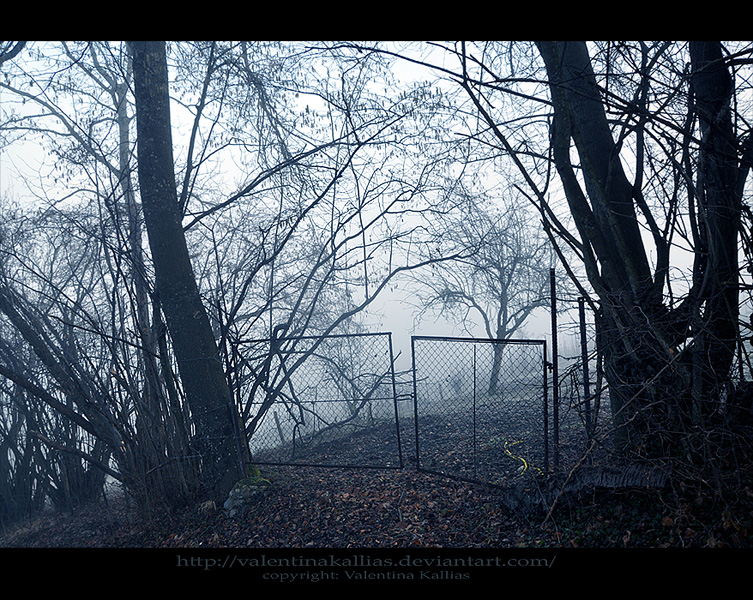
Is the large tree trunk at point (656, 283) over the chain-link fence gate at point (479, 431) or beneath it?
over

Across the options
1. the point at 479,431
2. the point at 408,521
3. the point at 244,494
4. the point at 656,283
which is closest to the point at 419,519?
the point at 408,521

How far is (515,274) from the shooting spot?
14.6 meters

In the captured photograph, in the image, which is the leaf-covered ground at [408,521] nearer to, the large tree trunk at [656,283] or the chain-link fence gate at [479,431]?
the chain-link fence gate at [479,431]

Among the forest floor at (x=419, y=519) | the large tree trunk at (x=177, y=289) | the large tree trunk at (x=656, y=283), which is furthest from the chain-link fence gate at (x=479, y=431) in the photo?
the large tree trunk at (x=177, y=289)

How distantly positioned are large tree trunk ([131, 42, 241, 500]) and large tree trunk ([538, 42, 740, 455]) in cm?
410

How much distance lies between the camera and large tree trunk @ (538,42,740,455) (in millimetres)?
3559

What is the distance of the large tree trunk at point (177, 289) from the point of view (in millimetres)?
5578

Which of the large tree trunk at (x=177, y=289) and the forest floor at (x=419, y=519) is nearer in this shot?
the forest floor at (x=419, y=519)

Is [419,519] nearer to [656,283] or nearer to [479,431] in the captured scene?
[479,431]

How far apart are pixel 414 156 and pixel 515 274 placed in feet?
28.8

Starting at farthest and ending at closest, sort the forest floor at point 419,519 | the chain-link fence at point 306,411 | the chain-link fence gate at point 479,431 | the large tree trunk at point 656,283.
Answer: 1. the chain-link fence at point 306,411
2. the chain-link fence gate at point 479,431
3. the large tree trunk at point 656,283
4. the forest floor at point 419,519

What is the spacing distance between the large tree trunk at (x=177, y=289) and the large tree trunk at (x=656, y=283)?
4.10 m
